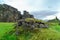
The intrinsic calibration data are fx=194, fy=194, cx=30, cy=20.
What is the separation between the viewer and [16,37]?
29.8m

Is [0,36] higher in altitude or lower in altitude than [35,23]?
lower

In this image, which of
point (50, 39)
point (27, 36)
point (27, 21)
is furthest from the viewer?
point (27, 21)

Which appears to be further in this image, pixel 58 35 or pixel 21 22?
pixel 21 22

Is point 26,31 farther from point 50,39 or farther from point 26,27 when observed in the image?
point 50,39

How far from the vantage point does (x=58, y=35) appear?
91.6 ft

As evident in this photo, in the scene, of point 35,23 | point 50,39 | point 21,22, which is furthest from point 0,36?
point 50,39

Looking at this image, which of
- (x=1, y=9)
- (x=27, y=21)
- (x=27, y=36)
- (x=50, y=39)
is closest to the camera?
(x=50, y=39)

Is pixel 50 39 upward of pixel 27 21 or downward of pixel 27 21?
downward

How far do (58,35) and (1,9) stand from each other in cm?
8356

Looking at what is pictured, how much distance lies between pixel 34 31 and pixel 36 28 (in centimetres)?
59

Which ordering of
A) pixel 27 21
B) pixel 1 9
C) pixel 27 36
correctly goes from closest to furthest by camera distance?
pixel 27 36
pixel 27 21
pixel 1 9

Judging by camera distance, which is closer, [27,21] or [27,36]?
[27,36]

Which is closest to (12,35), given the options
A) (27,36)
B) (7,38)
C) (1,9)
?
(7,38)

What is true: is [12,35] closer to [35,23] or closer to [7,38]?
[7,38]
